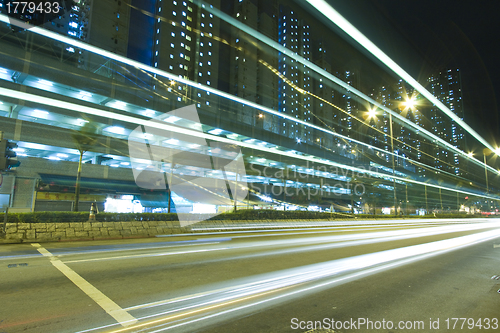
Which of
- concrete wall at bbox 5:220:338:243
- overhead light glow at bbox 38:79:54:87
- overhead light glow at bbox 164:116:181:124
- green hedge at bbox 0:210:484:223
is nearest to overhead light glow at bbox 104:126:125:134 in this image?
overhead light glow at bbox 164:116:181:124

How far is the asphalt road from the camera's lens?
3.59 metres

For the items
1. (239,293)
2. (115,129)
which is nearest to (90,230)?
(239,293)

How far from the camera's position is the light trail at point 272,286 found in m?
3.76

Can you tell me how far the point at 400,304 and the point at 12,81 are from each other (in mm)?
30640

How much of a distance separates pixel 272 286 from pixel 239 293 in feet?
2.58

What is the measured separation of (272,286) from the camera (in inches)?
206

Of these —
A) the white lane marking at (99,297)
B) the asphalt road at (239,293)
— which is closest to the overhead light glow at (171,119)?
the asphalt road at (239,293)

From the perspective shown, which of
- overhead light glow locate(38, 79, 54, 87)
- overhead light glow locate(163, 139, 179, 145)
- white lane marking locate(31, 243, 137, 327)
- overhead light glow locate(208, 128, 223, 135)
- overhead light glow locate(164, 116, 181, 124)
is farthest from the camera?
overhead light glow locate(208, 128, 223, 135)

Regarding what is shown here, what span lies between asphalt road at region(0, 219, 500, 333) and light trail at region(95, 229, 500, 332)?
0.8 inches

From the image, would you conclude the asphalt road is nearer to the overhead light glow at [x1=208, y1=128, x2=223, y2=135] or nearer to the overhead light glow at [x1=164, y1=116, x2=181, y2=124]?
the overhead light glow at [x1=164, y1=116, x2=181, y2=124]

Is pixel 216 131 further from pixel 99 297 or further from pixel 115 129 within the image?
pixel 99 297

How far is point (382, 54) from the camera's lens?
9570 mm

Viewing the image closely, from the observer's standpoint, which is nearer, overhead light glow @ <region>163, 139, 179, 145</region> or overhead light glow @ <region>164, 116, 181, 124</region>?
Result: overhead light glow @ <region>164, 116, 181, 124</region>

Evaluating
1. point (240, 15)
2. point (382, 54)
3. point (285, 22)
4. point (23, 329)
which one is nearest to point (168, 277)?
point (23, 329)
